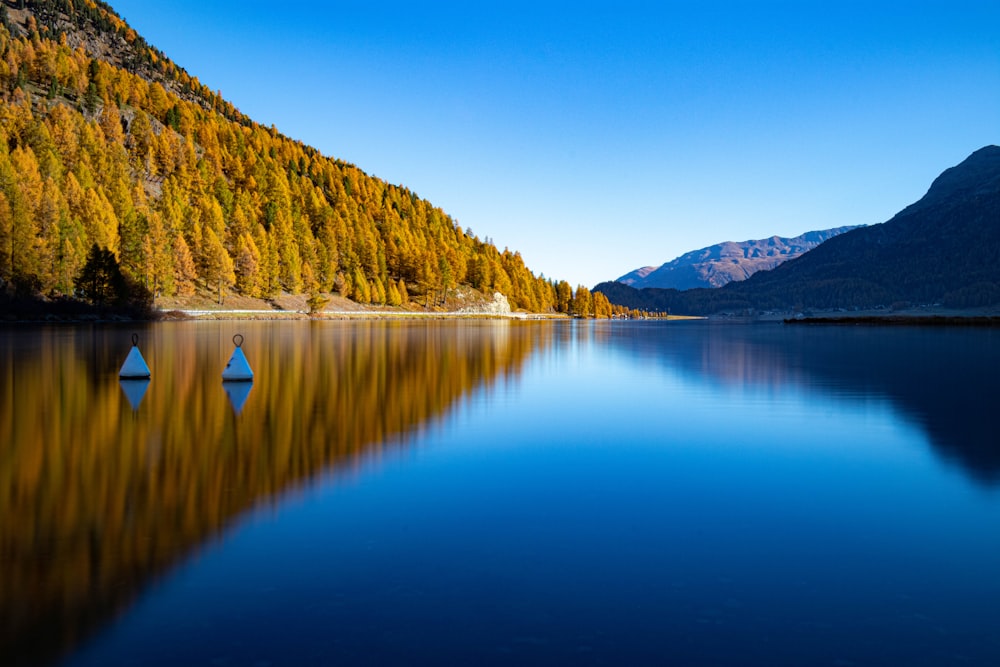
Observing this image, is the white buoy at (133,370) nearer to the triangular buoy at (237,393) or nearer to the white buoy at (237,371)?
the white buoy at (237,371)

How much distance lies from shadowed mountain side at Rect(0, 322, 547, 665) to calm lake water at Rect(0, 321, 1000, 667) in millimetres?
50

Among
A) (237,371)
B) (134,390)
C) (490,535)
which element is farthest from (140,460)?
(237,371)

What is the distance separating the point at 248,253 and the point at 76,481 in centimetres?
13122

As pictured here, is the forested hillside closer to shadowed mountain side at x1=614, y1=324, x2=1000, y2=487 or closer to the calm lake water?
shadowed mountain side at x1=614, y1=324, x2=1000, y2=487

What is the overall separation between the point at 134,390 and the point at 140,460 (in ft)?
37.5

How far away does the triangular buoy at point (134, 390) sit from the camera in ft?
62.3

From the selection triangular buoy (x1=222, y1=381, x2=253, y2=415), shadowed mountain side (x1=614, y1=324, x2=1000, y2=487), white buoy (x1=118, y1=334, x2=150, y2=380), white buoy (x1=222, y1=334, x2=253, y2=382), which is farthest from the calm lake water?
white buoy (x1=118, y1=334, x2=150, y2=380)

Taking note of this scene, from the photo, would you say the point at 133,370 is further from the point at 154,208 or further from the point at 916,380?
the point at 154,208

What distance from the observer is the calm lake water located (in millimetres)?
5422

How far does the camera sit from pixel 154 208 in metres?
142

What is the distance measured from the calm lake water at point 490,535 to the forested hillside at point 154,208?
88463 mm

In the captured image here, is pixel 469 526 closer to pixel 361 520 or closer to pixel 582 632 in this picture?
pixel 361 520

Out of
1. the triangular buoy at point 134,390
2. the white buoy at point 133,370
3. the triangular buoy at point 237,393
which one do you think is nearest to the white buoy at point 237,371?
the triangular buoy at point 237,393

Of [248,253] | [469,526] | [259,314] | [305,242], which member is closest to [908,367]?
[469,526]
